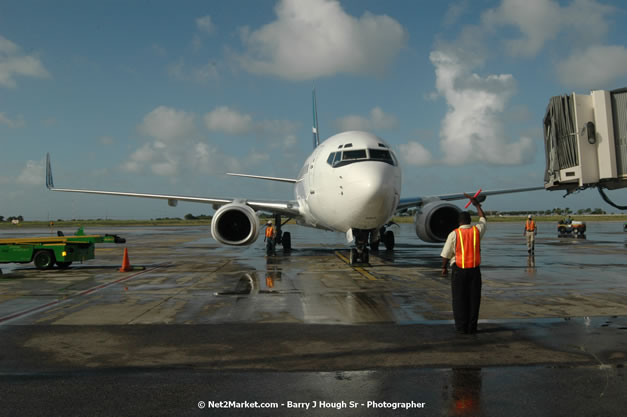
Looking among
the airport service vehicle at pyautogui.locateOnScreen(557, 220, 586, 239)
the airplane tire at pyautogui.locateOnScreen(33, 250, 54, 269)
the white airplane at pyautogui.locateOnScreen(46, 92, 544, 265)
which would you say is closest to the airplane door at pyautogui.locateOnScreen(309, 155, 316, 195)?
the white airplane at pyautogui.locateOnScreen(46, 92, 544, 265)

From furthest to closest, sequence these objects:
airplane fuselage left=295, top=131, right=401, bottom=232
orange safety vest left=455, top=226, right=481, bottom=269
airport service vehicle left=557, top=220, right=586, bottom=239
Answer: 1. airport service vehicle left=557, top=220, right=586, bottom=239
2. airplane fuselage left=295, top=131, right=401, bottom=232
3. orange safety vest left=455, top=226, right=481, bottom=269

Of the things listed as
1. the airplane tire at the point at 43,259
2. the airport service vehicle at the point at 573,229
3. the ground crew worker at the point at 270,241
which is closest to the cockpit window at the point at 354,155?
the ground crew worker at the point at 270,241

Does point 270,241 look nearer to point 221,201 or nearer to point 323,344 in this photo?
point 221,201

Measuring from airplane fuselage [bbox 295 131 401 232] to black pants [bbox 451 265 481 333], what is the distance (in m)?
5.81

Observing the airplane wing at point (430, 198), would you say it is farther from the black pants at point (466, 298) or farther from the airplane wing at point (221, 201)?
the black pants at point (466, 298)

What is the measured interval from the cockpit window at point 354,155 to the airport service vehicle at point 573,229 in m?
22.7

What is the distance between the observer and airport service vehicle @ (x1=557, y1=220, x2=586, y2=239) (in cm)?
3080

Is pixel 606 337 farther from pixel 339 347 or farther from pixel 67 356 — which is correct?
pixel 67 356

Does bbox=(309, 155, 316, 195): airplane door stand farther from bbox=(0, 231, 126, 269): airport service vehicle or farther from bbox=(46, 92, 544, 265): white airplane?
bbox=(0, 231, 126, 269): airport service vehicle

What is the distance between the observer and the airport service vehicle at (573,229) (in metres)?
30.8

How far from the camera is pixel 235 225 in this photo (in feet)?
56.7

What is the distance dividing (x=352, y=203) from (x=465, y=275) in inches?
248

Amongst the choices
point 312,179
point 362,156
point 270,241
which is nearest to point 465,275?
point 362,156

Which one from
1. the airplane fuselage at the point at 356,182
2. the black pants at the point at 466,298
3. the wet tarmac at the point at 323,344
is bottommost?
the wet tarmac at the point at 323,344
